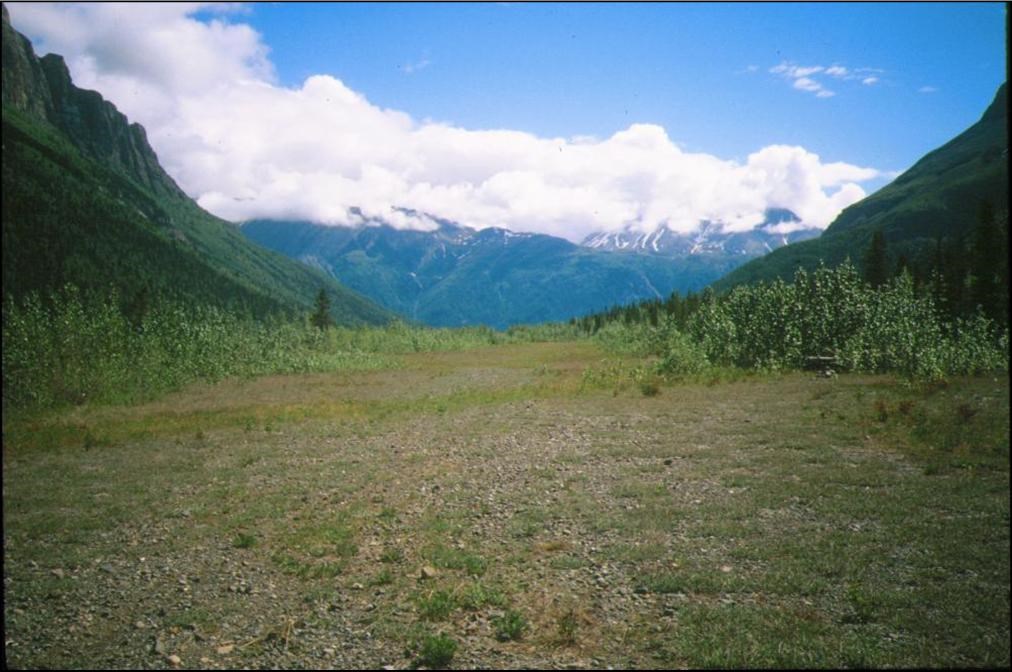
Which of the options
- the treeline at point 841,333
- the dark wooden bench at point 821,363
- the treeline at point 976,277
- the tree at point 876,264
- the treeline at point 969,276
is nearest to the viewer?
the treeline at point 841,333

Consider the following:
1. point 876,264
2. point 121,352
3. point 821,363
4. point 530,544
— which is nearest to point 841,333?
point 821,363

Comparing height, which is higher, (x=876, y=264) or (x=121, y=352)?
(x=876, y=264)

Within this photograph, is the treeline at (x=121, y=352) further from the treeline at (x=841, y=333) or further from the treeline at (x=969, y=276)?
the treeline at (x=969, y=276)

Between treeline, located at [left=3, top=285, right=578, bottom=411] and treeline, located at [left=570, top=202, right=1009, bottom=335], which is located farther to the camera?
treeline, located at [left=570, top=202, right=1009, bottom=335]

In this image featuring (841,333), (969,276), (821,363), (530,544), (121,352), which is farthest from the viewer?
(969,276)

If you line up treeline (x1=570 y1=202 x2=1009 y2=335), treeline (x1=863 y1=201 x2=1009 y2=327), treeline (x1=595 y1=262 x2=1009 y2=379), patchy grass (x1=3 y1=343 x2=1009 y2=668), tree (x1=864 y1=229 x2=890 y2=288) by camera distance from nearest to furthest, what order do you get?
patchy grass (x1=3 y1=343 x2=1009 y2=668), treeline (x1=595 y1=262 x2=1009 y2=379), treeline (x1=570 y1=202 x2=1009 y2=335), treeline (x1=863 y1=201 x2=1009 y2=327), tree (x1=864 y1=229 x2=890 y2=288)

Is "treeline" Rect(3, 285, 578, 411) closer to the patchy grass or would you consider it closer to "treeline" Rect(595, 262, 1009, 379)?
the patchy grass

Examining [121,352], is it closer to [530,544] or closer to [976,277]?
[530,544]

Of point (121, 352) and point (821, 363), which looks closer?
point (121, 352)

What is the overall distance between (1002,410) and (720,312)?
32.1 m

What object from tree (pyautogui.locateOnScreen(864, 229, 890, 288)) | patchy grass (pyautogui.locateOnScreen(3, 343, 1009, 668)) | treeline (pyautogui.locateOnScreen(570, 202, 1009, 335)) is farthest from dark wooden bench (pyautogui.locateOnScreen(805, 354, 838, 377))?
tree (pyautogui.locateOnScreen(864, 229, 890, 288))

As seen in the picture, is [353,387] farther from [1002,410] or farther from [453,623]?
[1002,410]

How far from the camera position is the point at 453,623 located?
828cm

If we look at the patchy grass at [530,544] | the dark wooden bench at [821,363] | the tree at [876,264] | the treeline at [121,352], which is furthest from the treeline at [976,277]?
the treeline at [121,352]
